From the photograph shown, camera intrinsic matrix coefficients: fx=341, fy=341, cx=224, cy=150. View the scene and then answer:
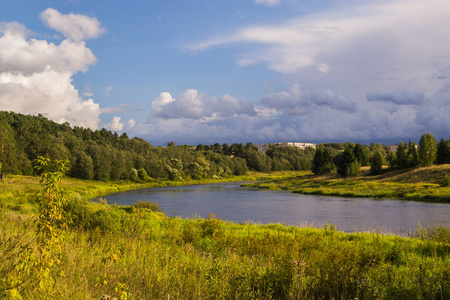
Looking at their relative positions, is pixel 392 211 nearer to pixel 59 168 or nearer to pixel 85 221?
pixel 85 221

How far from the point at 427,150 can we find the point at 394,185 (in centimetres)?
1273

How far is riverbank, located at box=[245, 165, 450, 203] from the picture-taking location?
45062 mm

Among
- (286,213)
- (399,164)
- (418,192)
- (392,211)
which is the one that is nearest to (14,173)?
(286,213)

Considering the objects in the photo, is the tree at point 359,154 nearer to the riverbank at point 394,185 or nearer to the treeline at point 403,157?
the treeline at point 403,157

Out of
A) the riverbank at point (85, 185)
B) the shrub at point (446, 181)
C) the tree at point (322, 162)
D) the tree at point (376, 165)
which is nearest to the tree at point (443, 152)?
the tree at point (376, 165)

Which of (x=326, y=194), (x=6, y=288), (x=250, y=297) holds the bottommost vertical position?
(x=326, y=194)

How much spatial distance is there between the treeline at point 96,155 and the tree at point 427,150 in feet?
208

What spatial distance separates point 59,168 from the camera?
4945 mm

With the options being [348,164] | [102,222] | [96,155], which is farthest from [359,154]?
[102,222]

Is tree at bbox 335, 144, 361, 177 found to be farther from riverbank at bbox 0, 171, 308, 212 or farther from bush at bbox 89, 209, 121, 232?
bush at bbox 89, 209, 121, 232

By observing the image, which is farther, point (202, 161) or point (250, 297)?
point (202, 161)

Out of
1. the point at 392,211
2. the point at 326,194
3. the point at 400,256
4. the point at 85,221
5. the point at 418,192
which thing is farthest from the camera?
the point at 326,194

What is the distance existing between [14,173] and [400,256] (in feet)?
234

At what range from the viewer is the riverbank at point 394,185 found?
4506cm
